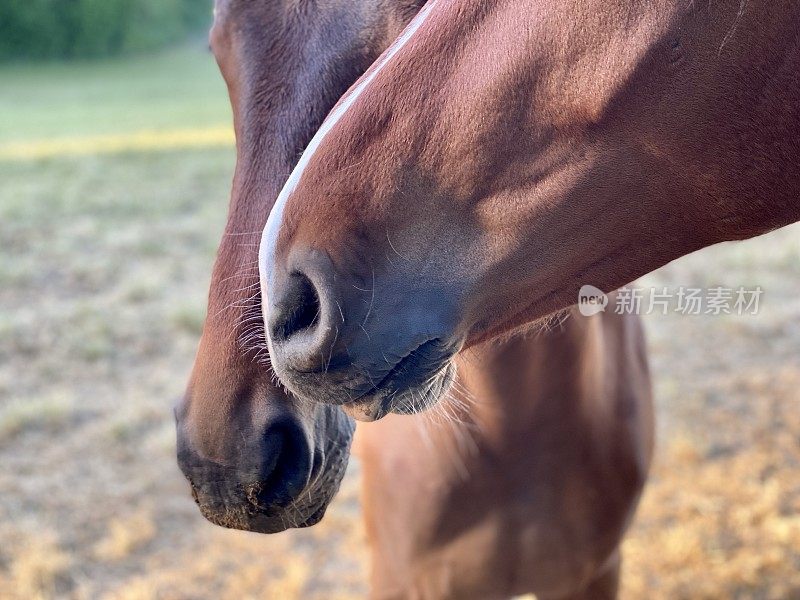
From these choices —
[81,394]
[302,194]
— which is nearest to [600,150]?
[302,194]

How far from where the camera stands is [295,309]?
0.84 m

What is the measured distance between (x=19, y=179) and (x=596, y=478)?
264 inches

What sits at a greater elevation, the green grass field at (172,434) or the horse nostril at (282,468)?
the horse nostril at (282,468)

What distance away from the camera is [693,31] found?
708mm

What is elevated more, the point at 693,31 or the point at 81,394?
the point at 693,31

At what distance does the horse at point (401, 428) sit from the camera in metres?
1.08

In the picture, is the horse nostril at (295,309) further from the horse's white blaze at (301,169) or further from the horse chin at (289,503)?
the horse chin at (289,503)

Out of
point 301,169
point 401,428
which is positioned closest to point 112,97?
point 401,428

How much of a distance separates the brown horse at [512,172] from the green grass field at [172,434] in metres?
1.82

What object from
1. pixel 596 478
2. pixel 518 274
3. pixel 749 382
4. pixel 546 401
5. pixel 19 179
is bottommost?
pixel 749 382

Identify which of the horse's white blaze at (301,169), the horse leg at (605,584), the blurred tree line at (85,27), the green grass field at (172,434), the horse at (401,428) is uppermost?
the horse's white blaze at (301,169)

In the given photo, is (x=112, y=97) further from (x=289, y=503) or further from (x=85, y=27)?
(x=289, y=503)

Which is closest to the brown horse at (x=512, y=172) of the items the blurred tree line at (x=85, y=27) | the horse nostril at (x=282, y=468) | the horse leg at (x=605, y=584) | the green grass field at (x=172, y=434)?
the horse nostril at (x=282, y=468)

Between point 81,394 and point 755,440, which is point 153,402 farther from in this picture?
point 755,440
